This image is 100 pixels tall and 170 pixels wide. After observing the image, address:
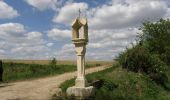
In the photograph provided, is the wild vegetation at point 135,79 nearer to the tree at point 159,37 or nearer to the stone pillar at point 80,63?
the stone pillar at point 80,63

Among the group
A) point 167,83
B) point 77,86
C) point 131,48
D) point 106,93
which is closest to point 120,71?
point 131,48

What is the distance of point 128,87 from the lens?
71.4 feet

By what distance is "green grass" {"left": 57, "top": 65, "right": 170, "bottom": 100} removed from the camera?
19.2 metres

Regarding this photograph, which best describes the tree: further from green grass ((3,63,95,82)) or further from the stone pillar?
the stone pillar

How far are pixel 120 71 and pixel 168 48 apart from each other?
1257 cm

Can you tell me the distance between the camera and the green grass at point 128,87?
1921cm

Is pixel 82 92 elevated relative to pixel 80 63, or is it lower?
lower

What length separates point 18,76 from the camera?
104ft

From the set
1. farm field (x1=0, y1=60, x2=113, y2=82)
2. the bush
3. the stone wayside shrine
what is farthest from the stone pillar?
farm field (x1=0, y1=60, x2=113, y2=82)

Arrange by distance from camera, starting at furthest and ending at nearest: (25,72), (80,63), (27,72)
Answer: (25,72) → (27,72) → (80,63)

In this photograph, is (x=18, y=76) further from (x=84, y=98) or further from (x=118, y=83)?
(x=84, y=98)

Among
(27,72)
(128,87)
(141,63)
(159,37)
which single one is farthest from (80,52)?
(159,37)

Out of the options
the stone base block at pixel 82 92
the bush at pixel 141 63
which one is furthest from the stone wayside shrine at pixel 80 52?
the bush at pixel 141 63

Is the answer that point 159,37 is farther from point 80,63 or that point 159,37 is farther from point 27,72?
point 80,63
